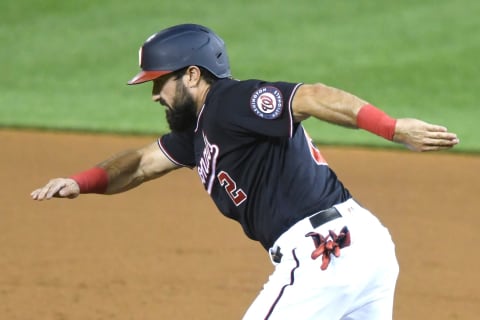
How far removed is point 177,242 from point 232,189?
3.49m

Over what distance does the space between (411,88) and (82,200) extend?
18.6 feet

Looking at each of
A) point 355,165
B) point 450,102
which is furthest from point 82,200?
point 450,102

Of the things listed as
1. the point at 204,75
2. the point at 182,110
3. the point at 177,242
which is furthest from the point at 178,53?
the point at 177,242

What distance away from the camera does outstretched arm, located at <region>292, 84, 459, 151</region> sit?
442 cm

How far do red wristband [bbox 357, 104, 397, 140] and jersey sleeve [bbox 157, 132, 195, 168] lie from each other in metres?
1.26

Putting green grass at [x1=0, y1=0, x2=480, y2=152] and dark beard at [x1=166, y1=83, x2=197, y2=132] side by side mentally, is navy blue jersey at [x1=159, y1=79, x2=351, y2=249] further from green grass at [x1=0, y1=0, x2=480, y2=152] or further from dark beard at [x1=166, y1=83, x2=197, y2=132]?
green grass at [x1=0, y1=0, x2=480, y2=152]

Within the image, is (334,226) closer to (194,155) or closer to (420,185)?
(194,155)

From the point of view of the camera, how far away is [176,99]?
5.11m

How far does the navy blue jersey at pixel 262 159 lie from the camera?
4734mm

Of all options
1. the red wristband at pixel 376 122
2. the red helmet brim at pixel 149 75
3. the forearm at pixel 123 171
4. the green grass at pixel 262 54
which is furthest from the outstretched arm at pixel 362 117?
the green grass at pixel 262 54

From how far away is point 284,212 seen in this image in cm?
488

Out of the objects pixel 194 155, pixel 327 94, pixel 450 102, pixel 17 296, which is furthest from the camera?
pixel 450 102

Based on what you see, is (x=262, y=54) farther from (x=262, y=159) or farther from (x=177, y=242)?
(x=262, y=159)

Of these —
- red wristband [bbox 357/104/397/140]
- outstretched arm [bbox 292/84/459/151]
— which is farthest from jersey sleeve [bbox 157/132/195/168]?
red wristband [bbox 357/104/397/140]
